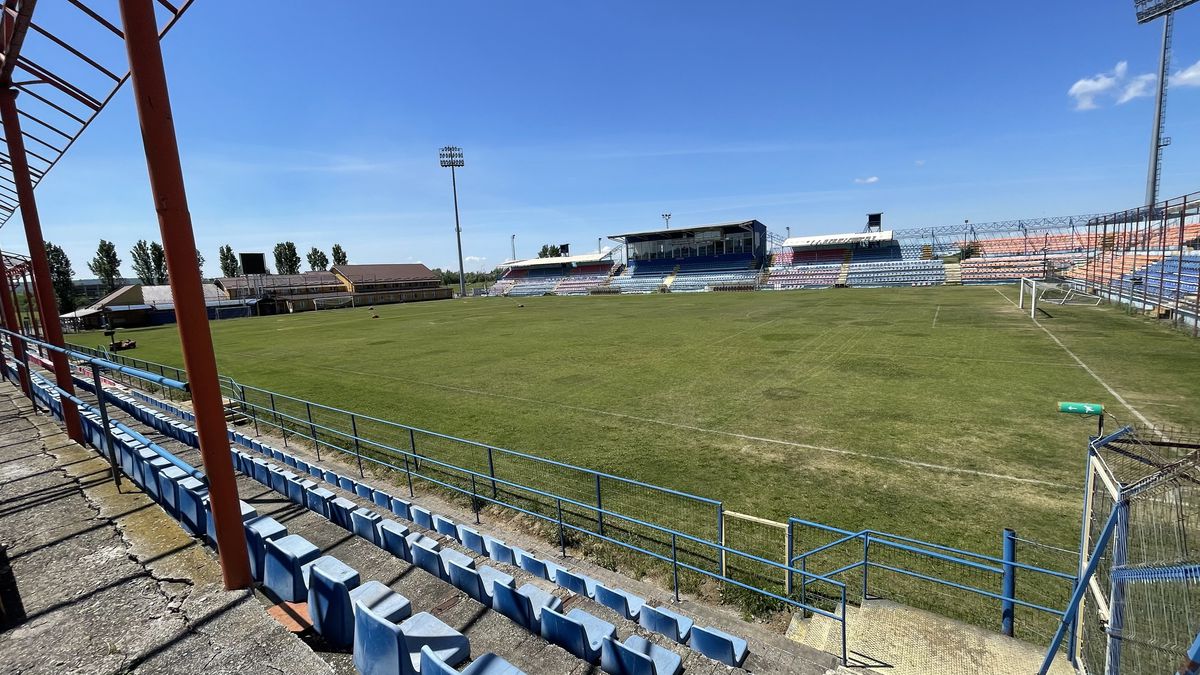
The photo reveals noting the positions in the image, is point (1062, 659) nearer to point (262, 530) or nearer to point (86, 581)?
point (262, 530)

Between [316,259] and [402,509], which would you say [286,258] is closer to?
[316,259]

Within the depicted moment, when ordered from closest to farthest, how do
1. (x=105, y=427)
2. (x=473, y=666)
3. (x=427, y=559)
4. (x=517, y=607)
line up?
(x=473, y=666)
(x=517, y=607)
(x=105, y=427)
(x=427, y=559)

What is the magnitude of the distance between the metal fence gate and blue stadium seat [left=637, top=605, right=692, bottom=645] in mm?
3180

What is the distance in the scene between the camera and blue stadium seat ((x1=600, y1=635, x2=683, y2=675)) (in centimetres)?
301

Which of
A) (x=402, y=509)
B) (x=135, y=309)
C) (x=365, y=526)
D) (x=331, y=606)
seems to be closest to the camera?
(x=331, y=606)

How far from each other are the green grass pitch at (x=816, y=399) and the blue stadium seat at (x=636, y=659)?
5.76 m

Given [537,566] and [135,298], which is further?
[135,298]

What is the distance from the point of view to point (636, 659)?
3049 mm

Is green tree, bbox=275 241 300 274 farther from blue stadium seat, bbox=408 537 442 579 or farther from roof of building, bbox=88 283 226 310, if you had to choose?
blue stadium seat, bbox=408 537 442 579

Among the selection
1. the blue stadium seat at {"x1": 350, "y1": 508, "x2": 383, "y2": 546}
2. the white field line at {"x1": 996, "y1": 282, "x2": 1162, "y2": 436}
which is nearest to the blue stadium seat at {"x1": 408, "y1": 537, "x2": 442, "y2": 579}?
the blue stadium seat at {"x1": 350, "y1": 508, "x2": 383, "y2": 546}

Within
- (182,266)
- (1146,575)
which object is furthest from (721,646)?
(182,266)

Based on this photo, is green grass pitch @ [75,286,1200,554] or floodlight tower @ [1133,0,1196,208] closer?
green grass pitch @ [75,286,1200,554]

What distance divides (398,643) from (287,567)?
132cm

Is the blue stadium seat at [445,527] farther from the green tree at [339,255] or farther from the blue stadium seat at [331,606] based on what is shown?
the green tree at [339,255]
